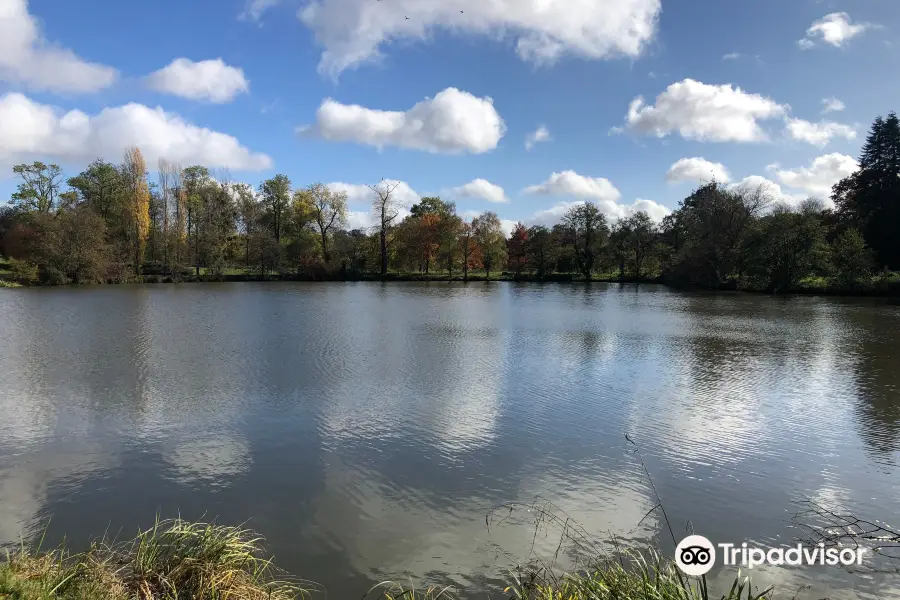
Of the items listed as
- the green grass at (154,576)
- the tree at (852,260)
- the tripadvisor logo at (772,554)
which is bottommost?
the tripadvisor logo at (772,554)

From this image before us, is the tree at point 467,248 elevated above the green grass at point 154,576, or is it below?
above

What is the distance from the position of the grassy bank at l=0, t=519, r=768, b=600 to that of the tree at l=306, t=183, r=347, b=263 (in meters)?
61.0

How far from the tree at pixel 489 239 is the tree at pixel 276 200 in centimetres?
2415

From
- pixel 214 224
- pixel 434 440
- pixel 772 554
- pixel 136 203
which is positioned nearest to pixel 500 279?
pixel 214 224

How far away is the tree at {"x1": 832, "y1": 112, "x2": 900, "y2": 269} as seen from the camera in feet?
142

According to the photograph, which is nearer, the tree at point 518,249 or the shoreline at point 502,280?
the shoreline at point 502,280

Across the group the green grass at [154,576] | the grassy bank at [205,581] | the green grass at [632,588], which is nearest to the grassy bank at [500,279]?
the green grass at [632,588]

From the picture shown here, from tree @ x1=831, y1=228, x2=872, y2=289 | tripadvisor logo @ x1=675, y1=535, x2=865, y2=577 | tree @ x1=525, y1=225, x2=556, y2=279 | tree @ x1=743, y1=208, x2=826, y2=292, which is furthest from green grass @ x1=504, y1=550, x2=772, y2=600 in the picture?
tree @ x1=525, y1=225, x2=556, y2=279

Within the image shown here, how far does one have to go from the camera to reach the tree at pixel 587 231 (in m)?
64.1

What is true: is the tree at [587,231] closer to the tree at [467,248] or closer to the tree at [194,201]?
the tree at [467,248]

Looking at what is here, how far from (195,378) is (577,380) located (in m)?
9.27

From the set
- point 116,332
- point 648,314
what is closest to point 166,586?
point 116,332

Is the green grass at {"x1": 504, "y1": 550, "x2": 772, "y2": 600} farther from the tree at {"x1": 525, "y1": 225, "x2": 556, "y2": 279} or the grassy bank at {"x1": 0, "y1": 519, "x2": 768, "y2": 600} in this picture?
the tree at {"x1": 525, "y1": 225, "x2": 556, "y2": 279}

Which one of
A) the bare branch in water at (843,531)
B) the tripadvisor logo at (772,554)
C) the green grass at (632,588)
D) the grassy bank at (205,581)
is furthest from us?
the bare branch in water at (843,531)
